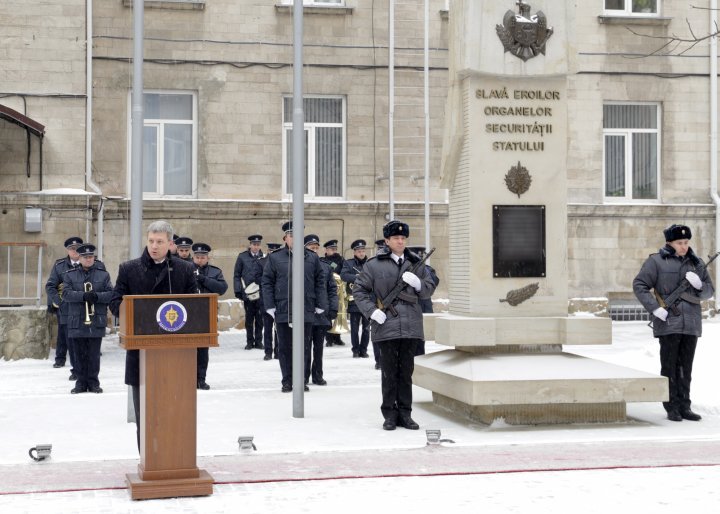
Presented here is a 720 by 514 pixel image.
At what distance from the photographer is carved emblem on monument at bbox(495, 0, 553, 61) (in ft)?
38.4

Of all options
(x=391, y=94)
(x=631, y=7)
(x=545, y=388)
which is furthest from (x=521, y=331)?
(x=631, y=7)

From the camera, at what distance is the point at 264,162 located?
2328 cm

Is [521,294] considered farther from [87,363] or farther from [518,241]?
[87,363]

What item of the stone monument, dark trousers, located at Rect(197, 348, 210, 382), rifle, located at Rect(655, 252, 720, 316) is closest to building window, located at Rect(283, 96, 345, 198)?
dark trousers, located at Rect(197, 348, 210, 382)

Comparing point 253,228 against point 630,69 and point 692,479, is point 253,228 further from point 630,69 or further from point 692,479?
point 692,479

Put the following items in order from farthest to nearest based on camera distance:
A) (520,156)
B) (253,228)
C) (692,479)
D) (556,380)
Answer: (253,228) → (520,156) → (556,380) → (692,479)

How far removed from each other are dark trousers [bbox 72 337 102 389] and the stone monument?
4.50 metres

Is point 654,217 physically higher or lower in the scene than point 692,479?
higher

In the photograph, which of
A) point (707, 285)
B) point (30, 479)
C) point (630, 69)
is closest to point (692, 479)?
point (707, 285)

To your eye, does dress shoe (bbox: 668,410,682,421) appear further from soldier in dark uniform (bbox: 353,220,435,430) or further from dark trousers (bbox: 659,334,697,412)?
soldier in dark uniform (bbox: 353,220,435,430)

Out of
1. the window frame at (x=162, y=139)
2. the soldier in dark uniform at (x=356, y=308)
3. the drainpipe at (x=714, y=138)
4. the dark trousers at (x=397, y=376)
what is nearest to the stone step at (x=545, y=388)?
the dark trousers at (x=397, y=376)

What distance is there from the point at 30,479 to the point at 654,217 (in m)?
18.5

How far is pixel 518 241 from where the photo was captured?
1170cm

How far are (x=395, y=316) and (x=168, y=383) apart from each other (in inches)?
140
